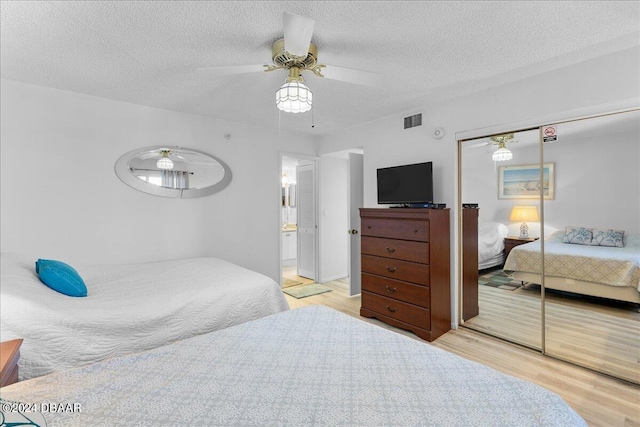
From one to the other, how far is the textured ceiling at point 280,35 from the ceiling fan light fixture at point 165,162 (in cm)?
68

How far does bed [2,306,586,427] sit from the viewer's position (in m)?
0.93

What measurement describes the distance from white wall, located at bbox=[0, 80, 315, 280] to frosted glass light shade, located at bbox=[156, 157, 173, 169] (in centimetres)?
21

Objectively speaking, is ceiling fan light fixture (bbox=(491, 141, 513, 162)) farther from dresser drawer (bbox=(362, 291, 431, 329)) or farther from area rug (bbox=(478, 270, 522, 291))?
dresser drawer (bbox=(362, 291, 431, 329))

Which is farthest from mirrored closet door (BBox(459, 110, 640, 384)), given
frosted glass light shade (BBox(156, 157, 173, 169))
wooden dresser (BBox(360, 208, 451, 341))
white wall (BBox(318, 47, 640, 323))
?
frosted glass light shade (BBox(156, 157, 173, 169))

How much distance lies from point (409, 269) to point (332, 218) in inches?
91.6

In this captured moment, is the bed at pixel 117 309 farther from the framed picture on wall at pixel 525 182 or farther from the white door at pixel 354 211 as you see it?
the framed picture on wall at pixel 525 182

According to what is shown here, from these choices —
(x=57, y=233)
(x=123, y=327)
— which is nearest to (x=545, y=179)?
(x=123, y=327)

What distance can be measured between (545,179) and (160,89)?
353cm

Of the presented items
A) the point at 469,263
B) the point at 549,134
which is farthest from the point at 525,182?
the point at 469,263

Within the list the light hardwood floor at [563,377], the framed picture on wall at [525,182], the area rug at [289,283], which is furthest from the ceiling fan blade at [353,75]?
the area rug at [289,283]

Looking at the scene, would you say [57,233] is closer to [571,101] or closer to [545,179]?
[545,179]

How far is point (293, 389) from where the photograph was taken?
1071 mm

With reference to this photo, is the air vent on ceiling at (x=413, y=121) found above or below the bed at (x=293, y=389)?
above

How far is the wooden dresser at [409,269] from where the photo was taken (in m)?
2.89
